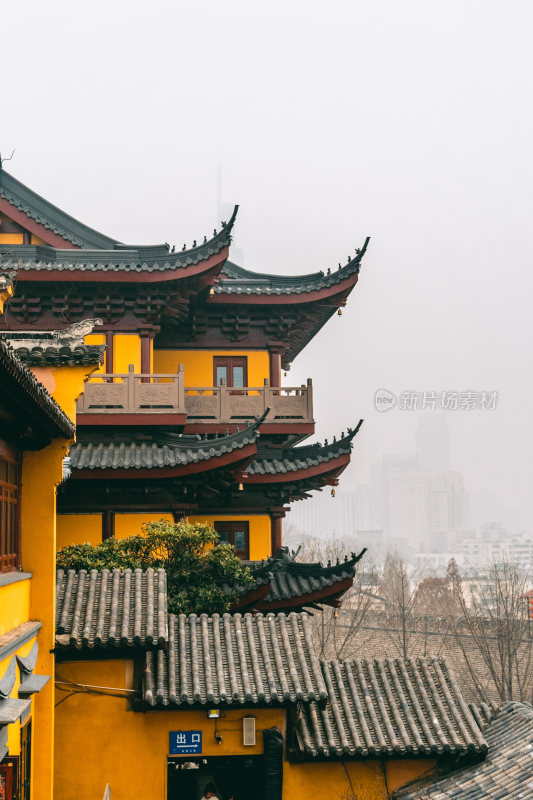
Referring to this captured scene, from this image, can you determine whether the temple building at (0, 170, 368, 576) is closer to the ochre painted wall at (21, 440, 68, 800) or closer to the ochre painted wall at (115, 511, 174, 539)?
the ochre painted wall at (115, 511, 174, 539)

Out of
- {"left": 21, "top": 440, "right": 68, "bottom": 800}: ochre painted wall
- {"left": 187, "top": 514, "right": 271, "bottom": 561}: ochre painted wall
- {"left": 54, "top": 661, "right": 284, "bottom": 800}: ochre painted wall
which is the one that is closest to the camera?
{"left": 21, "top": 440, "right": 68, "bottom": 800}: ochre painted wall

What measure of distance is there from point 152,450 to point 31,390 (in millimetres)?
9953

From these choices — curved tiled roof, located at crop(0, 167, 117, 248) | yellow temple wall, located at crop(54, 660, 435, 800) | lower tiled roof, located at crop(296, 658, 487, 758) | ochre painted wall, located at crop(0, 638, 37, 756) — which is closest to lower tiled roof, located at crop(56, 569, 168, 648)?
yellow temple wall, located at crop(54, 660, 435, 800)

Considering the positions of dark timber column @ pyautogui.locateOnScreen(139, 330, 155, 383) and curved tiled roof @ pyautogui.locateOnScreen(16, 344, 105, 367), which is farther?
dark timber column @ pyautogui.locateOnScreen(139, 330, 155, 383)

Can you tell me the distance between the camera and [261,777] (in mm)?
13328

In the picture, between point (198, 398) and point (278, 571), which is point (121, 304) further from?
point (278, 571)

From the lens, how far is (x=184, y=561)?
17453 millimetres

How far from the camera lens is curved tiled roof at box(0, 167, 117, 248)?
2116cm

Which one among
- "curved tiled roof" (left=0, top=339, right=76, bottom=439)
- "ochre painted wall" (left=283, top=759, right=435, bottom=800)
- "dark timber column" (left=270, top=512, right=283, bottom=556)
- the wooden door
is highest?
the wooden door

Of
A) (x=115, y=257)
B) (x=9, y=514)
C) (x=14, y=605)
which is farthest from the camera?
(x=115, y=257)

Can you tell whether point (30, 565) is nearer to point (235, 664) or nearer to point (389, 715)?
point (235, 664)

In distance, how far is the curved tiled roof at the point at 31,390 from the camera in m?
8.45

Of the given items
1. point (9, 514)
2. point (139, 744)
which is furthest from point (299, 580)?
point (9, 514)

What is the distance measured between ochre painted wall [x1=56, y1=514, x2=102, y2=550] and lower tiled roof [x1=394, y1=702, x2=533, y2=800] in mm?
8379
